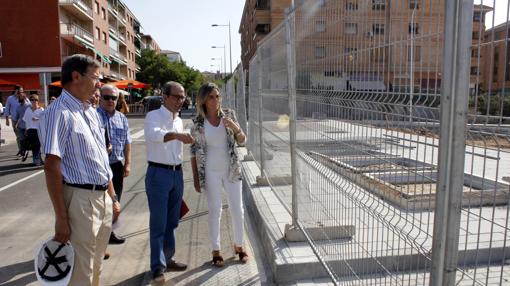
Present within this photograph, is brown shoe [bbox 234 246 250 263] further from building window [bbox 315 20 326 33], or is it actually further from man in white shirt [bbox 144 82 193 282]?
building window [bbox 315 20 326 33]

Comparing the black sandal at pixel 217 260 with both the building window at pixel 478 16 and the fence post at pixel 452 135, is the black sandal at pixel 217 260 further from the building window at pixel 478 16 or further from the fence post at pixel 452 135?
the building window at pixel 478 16

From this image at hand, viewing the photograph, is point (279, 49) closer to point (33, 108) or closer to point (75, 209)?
point (75, 209)

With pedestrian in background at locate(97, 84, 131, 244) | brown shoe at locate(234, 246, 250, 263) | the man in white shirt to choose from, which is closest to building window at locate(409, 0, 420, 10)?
the man in white shirt

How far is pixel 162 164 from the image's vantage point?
4004mm

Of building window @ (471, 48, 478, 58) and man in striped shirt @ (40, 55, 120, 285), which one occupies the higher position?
building window @ (471, 48, 478, 58)

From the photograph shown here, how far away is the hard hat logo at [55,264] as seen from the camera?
2781 millimetres

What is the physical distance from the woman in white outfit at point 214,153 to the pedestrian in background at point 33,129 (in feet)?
25.4

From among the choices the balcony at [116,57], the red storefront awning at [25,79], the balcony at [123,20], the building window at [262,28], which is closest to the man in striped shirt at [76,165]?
the red storefront awning at [25,79]

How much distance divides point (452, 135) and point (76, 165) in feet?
7.60

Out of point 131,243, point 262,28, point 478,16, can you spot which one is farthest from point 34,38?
point 478,16

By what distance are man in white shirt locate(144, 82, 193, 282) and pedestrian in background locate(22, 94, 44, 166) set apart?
774 centimetres

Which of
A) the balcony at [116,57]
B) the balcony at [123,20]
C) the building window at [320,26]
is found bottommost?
the building window at [320,26]

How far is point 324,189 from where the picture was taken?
3.47 meters

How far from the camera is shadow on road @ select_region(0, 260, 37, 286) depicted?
4020 mm
